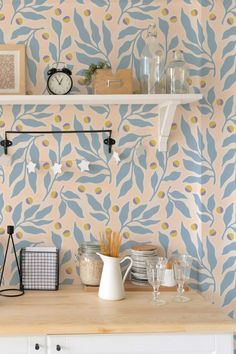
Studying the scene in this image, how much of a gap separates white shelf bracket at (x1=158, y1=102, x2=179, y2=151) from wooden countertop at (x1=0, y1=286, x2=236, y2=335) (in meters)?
0.72

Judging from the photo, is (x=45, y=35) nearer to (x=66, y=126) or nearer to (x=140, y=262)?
(x=66, y=126)

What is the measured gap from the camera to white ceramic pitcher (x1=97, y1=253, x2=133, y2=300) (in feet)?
6.93

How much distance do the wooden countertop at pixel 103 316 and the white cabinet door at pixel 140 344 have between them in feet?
0.12

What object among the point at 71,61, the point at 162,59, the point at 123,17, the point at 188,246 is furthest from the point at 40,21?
the point at 188,246

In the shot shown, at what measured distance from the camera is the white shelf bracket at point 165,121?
2245mm

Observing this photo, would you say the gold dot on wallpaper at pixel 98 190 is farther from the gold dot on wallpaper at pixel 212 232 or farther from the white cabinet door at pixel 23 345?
the white cabinet door at pixel 23 345

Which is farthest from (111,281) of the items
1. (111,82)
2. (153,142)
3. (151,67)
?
(151,67)

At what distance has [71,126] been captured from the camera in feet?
7.85

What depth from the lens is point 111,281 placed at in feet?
6.93

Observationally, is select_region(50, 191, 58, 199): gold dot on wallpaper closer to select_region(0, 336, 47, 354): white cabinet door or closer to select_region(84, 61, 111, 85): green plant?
select_region(84, 61, 111, 85): green plant

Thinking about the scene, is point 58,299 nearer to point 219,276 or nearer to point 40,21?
point 219,276

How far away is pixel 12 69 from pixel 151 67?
655mm

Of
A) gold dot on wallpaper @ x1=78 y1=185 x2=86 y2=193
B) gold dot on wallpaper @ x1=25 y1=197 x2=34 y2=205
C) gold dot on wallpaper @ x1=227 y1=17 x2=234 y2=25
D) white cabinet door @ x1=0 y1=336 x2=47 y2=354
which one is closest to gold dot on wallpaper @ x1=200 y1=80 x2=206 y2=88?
gold dot on wallpaper @ x1=227 y1=17 x2=234 y2=25

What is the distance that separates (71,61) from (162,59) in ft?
1.44
